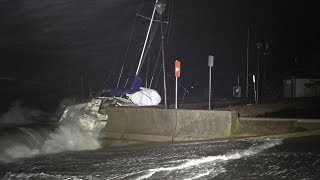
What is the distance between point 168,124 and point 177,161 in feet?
10.5

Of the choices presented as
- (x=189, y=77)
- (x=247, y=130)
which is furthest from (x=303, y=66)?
(x=247, y=130)

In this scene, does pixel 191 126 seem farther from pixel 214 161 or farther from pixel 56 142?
pixel 56 142

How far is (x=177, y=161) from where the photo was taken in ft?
27.5

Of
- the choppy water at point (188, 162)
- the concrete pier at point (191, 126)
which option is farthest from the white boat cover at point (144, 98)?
the choppy water at point (188, 162)

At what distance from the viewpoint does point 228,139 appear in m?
10.6

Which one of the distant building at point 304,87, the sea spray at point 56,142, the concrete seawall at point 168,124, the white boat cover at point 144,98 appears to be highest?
the distant building at point 304,87

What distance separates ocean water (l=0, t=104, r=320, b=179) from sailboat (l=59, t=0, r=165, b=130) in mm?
1192

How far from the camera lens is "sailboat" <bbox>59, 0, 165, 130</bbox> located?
1314 cm

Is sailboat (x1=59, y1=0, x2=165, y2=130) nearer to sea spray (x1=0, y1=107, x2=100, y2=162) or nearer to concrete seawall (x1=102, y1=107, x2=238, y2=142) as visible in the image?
sea spray (x1=0, y1=107, x2=100, y2=162)

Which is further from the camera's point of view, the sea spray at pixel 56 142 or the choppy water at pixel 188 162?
the sea spray at pixel 56 142

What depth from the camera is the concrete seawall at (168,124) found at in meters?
11.0

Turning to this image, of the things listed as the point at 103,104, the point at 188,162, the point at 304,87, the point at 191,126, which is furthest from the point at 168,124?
the point at 304,87

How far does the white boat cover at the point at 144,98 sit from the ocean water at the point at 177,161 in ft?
13.2

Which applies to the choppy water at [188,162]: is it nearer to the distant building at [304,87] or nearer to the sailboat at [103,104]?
the sailboat at [103,104]
